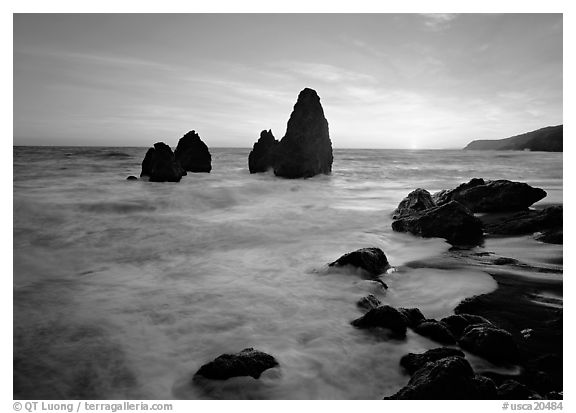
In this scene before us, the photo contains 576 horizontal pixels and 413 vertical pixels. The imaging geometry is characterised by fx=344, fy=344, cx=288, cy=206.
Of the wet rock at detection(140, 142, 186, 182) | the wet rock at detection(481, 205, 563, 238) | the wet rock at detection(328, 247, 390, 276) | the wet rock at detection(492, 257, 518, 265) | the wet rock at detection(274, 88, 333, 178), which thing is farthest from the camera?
the wet rock at detection(274, 88, 333, 178)

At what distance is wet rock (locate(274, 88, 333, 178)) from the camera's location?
28.0 metres

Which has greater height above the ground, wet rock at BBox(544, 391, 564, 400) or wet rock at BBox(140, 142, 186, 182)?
wet rock at BBox(140, 142, 186, 182)

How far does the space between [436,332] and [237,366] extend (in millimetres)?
2451

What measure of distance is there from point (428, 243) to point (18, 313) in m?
8.60

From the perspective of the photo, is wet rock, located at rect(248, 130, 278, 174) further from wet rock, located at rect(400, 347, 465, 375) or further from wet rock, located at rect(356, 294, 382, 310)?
wet rock, located at rect(400, 347, 465, 375)

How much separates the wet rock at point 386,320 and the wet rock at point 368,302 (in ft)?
1.79

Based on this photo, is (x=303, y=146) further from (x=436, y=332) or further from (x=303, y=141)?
(x=436, y=332)

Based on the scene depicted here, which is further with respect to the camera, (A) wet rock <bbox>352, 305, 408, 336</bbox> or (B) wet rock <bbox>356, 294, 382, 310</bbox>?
(B) wet rock <bbox>356, 294, 382, 310</bbox>

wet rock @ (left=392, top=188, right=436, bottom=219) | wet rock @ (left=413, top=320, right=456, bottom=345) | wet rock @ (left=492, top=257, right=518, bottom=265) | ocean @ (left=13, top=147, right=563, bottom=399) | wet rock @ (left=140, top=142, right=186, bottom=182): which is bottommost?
ocean @ (left=13, top=147, right=563, bottom=399)

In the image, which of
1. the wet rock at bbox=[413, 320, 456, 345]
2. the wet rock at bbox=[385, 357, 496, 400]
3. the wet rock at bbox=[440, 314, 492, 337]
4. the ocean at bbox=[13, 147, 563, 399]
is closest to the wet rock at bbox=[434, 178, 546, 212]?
the ocean at bbox=[13, 147, 563, 399]

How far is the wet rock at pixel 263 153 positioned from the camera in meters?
31.9

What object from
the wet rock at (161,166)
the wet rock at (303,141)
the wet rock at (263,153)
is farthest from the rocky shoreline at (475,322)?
the wet rock at (263,153)

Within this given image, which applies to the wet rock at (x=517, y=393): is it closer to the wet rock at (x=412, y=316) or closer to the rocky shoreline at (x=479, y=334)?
the rocky shoreline at (x=479, y=334)

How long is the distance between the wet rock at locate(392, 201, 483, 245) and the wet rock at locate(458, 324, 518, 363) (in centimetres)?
539
